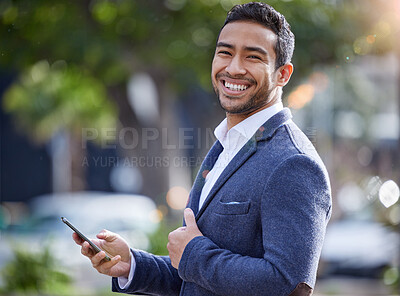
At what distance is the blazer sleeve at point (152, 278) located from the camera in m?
1.88

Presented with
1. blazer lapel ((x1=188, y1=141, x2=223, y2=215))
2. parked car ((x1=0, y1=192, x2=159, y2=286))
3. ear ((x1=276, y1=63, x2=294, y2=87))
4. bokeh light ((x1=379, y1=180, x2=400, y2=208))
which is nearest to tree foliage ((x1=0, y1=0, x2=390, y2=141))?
parked car ((x1=0, y1=192, x2=159, y2=286))

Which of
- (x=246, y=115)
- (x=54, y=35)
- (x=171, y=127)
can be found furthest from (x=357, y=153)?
(x=246, y=115)

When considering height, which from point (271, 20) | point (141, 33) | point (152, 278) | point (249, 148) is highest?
point (141, 33)

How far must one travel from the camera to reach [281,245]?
142 cm

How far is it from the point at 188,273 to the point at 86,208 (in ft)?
36.0

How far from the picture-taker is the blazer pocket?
1.54 m

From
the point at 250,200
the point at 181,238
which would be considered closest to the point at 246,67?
the point at 250,200

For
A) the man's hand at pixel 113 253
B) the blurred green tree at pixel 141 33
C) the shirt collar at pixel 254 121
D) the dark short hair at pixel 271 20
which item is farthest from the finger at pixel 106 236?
the blurred green tree at pixel 141 33

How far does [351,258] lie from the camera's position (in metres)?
9.58

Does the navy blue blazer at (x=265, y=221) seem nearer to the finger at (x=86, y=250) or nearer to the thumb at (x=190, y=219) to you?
the thumb at (x=190, y=219)

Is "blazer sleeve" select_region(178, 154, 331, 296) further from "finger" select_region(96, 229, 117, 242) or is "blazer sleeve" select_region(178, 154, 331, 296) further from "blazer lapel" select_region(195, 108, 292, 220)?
"finger" select_region(96, 229, 117, 242)

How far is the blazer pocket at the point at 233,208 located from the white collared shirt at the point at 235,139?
0.43ft

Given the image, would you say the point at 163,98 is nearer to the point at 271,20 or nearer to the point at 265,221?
the point at 271,20

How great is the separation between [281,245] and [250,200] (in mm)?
166
